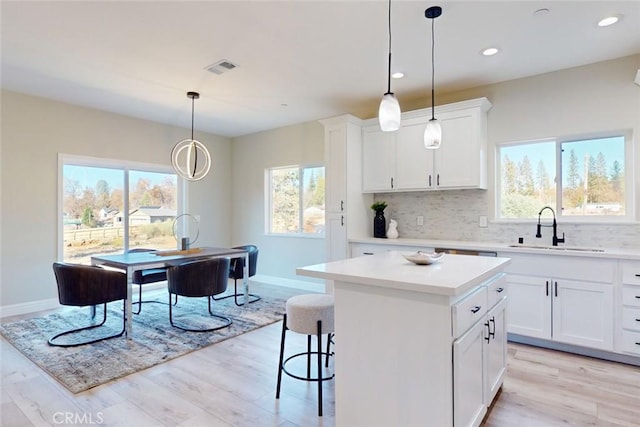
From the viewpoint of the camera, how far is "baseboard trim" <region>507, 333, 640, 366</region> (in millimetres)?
2787

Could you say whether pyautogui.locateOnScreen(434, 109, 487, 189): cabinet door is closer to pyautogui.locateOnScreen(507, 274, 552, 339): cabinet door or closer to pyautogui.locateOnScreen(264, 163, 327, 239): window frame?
pyautogui.locateOnScreen(507, 274, 552, 339): cabinet door

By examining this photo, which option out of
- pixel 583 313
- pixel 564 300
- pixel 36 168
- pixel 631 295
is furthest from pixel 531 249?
pixel 36 168

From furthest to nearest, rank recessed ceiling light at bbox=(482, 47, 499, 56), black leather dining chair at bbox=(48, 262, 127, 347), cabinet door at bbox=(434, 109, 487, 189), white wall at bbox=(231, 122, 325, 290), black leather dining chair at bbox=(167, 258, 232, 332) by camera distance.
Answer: white wall at bbox=(231, 122, 325, 290) < cabinet door at bbox=(434, 109, 487, 189) < black leather dining chair at bbox=(167, 258, 232, 332) < black leather dining chair at bbox=(48, 262, 127, 347) < recessed ceiling light at bbox=(482, 47, 499, 56)

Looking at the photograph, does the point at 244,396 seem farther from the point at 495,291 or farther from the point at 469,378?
the point at 495,291

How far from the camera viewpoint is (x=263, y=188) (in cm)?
609

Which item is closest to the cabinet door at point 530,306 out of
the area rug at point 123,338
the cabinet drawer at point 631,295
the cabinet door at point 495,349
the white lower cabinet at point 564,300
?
the white lower cabinet at point 564,300

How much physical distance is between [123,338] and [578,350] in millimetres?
4127

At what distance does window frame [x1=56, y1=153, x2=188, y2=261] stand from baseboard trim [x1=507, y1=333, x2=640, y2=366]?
16.9 ft

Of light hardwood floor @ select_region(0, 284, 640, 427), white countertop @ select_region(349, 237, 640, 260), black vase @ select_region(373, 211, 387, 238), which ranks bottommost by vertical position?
light hardwood floor @ select_region(0, 284, 640, 427)

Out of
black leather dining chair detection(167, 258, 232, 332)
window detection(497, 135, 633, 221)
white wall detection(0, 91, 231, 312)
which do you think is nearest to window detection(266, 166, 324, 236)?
black leather dining chair detection(167, 258, 232, 332)

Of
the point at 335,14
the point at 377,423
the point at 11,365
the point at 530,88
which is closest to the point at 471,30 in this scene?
the point at 335,14

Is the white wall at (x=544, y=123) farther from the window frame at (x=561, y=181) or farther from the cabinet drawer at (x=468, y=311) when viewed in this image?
the cabinet drawer at (x=468, y=311)

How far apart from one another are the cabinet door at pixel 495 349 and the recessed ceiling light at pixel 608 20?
223 cm

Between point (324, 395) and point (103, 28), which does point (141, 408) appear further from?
point (103, 28)
